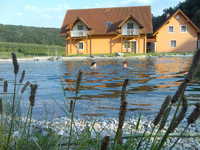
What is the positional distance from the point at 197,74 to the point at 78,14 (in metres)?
33.3

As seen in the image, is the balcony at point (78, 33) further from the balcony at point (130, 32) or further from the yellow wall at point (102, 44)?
the balcony at point (130, 32)

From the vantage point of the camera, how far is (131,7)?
3256 centimetres

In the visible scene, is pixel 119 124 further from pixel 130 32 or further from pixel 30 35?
pixel 30 35

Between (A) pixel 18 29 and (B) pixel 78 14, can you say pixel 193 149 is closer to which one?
(B) pixel 78 14

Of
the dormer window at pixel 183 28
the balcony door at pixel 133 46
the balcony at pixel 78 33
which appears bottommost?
the balcony door at pixel 133 46

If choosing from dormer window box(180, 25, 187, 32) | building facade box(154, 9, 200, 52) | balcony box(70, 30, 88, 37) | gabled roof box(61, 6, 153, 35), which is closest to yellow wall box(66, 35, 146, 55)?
balcony box(70, 30, 88, 37)

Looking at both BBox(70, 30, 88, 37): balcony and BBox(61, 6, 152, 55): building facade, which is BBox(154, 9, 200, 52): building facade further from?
BBox(70, 30, 88, 37): balcony

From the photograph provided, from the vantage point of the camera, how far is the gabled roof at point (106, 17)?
30.7 m

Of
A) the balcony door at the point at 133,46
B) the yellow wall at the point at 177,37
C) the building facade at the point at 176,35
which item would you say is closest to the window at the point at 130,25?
the balcony door at the point at 133,46

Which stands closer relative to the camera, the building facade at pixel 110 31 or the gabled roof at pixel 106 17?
the building facade at pixel 110 31

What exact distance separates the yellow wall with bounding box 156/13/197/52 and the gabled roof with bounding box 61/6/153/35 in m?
2.50

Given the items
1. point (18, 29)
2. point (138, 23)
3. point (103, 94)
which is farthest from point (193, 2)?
point (18, 29)

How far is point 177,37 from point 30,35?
44.5m

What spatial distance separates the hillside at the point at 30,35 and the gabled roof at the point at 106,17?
1178 inches
